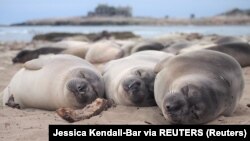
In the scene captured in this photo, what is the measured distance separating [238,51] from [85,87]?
3903 mm

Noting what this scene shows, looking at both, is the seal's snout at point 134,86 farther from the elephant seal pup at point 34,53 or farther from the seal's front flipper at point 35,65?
the elephant seal pup at point 34,53

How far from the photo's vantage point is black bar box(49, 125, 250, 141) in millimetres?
3752

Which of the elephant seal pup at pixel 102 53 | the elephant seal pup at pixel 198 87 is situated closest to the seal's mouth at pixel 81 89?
the elephant seal pup at pixel 198 87

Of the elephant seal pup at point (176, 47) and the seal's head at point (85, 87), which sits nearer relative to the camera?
the seal's head at point (85, 87)

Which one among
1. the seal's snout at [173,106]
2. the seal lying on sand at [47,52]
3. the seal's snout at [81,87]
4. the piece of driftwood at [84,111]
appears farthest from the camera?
the seal lying on sand at [47,52]

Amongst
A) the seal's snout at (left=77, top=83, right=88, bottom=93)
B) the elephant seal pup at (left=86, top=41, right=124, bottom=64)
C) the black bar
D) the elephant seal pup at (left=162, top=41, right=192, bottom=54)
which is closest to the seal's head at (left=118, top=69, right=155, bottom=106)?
the seal's snout at (left=77, top=83, right=88, bottom=93)

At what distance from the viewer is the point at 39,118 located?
4.86 metres

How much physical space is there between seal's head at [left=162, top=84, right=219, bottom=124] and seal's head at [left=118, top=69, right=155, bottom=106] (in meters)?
0.94

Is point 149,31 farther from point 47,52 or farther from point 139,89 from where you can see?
point 139,89

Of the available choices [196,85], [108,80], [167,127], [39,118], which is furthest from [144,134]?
[108,80]

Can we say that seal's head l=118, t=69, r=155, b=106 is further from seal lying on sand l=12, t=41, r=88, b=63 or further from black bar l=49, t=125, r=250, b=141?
seal lying on sand l=12, t=41, r=88, b=63

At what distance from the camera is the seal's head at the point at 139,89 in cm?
504

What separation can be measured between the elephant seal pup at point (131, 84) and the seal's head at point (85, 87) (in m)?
0.20

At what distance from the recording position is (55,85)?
17.6 ft
